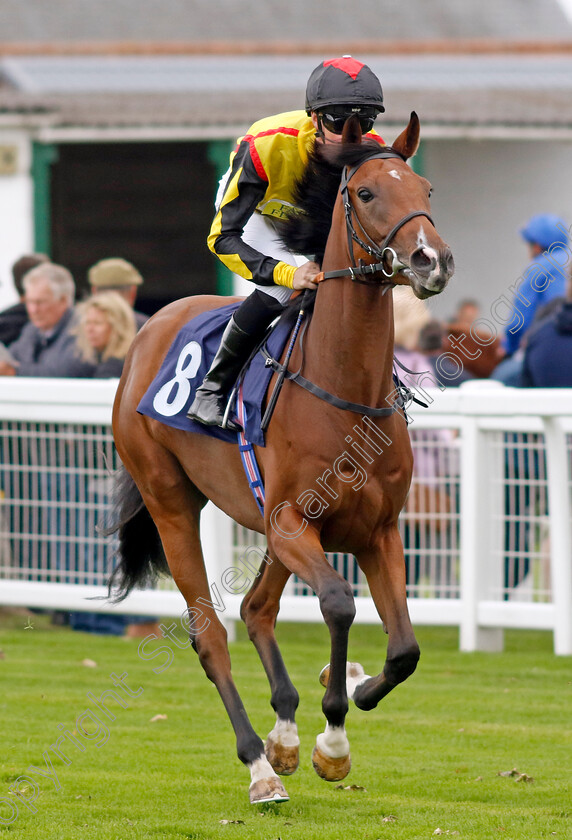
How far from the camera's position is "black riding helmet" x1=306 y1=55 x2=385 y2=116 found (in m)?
4.11

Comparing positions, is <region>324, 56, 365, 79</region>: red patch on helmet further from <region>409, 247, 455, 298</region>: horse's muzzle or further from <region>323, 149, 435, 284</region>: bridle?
<region>409, 247, 455, 298</region>: horse's muzzle

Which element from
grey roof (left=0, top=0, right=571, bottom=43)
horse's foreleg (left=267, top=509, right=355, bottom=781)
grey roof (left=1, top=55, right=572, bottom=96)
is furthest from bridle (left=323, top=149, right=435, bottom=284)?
grey roof (left=0, top=0, right=571, bottom=43)

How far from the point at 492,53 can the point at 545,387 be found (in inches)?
396

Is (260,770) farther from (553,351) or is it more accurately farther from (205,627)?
(553,351)

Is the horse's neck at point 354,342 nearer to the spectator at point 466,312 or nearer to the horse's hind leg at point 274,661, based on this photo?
the horse's hind leg at point 274,661

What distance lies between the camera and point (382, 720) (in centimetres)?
551

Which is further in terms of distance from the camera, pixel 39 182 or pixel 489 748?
pixel 39 182

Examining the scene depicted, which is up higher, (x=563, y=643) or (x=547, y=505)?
(x=547, y=505)

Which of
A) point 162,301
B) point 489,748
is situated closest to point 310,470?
point 489,748

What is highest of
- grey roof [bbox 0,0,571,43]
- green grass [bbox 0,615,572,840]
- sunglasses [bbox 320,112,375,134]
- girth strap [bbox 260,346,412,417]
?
grey roof [bbox 0,0,571,43]

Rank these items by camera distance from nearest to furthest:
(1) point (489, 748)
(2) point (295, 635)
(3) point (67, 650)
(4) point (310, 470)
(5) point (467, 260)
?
(4) point (310, 470), (1) point (489, 748), (3) point (67, 650), (2) point (295, 635), (5) point (467, 260)

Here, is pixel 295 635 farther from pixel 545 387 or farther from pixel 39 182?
pixel 39 182

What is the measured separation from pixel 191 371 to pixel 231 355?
0.30 m

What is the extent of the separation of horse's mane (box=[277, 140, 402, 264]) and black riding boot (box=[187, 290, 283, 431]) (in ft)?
0.74
